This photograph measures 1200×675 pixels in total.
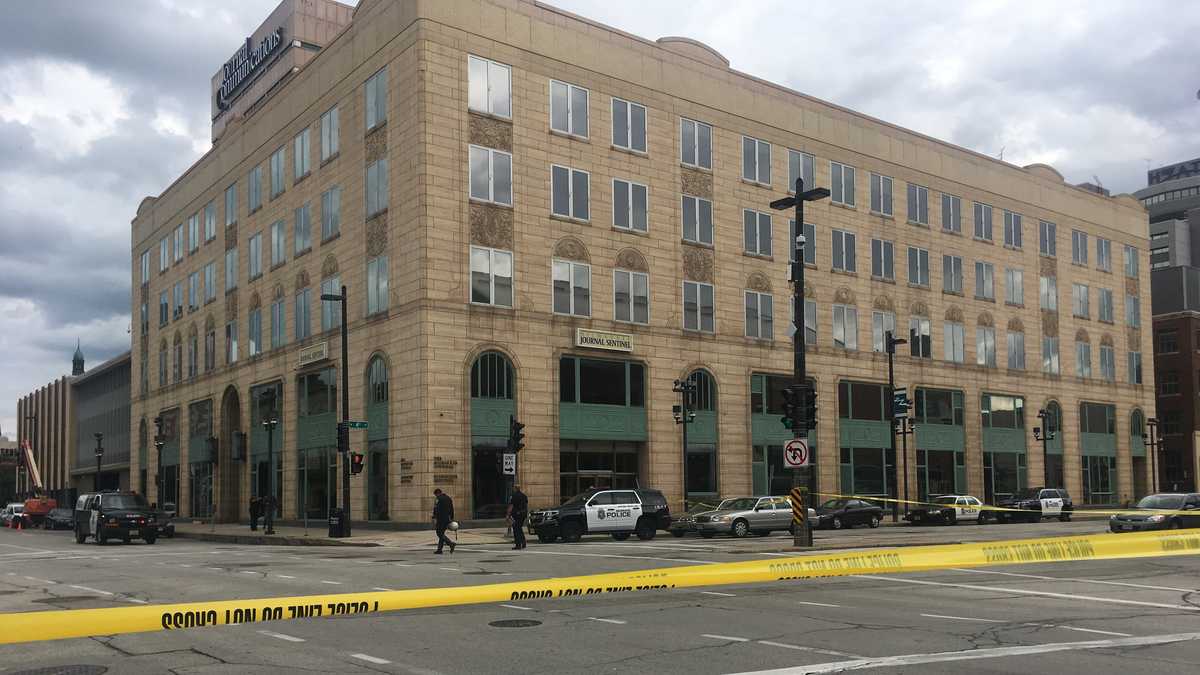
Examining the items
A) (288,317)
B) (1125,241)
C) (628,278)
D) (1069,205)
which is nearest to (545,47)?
(628,278)

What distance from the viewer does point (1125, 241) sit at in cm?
7650

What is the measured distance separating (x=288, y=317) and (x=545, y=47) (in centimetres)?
1774

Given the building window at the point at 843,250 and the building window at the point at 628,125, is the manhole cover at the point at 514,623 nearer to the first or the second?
the building window at the point at 628,125

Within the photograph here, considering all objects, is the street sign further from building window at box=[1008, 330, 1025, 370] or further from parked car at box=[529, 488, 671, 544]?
building window at box=[1008, 330, 1025, 370]

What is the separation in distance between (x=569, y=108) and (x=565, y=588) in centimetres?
3403

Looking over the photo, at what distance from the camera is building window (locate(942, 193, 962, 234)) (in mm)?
63531

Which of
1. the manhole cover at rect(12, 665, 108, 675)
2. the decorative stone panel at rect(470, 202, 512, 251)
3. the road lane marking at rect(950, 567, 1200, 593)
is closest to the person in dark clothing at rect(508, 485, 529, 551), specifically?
the road lane marking at rect(950, 567, 1200, 593)

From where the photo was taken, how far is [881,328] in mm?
58812

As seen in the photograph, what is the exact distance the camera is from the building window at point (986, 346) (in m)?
64.3

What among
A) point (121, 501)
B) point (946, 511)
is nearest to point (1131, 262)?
point (946, 511)

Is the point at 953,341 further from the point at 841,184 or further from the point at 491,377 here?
the point at 491,377

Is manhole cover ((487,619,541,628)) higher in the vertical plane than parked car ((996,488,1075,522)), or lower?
higher

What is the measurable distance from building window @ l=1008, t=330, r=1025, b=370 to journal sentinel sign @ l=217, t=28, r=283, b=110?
4904 centimetres

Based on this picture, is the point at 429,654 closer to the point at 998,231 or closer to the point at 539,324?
the point at 539,324
